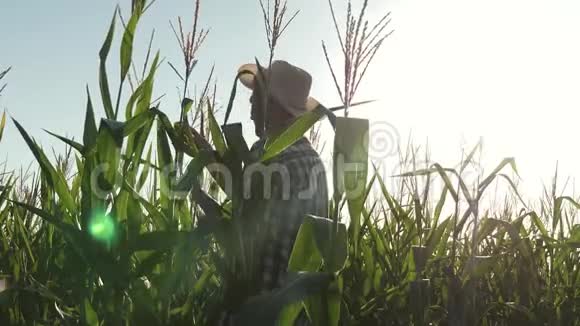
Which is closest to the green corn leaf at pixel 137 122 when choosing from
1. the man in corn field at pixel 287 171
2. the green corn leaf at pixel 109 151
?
the green corn leaf at pixel 109 151

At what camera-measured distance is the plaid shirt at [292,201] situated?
187 cm

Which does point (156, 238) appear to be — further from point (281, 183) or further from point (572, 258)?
point (572, 258)

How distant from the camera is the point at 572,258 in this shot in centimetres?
240

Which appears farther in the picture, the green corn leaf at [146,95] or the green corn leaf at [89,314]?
the green corn leaf at [146,95]

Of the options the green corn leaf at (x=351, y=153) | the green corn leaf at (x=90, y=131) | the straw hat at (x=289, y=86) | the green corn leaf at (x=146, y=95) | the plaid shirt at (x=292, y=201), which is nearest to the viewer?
the green corn leaf at (x=351, y=153)

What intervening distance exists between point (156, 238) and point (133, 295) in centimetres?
15

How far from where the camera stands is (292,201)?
2012 millimetres

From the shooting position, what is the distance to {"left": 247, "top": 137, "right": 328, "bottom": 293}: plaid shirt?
187cm

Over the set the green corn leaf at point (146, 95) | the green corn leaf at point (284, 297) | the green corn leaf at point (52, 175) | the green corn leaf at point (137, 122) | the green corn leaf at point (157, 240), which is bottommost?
the green corn leaf at point (284, 297)

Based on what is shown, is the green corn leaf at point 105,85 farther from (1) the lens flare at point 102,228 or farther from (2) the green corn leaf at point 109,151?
(1) the lens flare at point 102,228

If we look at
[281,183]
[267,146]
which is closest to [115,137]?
[267,146]

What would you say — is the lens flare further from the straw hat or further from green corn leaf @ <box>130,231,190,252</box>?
the straw hat

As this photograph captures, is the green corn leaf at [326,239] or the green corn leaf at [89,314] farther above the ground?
the green corn leaf at [326,239]

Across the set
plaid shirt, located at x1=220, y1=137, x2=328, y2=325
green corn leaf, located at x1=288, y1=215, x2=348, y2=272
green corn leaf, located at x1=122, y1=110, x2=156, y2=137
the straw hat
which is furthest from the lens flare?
the straw hat
